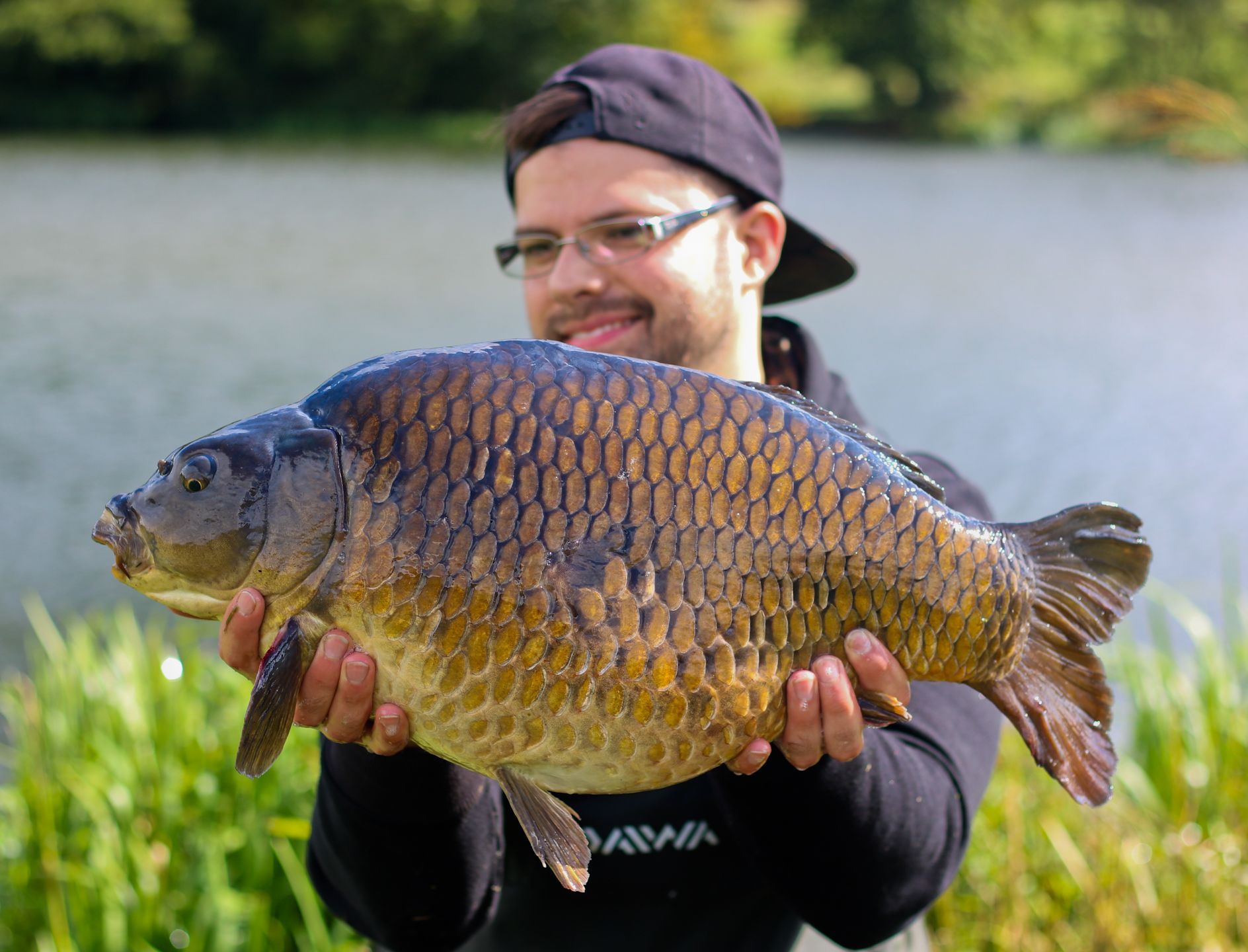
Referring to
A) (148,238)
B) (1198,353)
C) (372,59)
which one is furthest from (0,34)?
(1198,353)

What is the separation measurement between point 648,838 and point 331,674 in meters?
0.70

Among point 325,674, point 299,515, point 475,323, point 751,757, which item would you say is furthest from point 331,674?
point 475,323

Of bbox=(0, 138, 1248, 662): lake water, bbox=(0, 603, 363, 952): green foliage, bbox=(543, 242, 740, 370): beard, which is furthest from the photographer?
bbox=(0, 138, 1248, 662): lake water

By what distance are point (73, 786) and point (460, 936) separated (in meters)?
1.27

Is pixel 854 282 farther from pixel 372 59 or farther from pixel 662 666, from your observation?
pixel 372 59

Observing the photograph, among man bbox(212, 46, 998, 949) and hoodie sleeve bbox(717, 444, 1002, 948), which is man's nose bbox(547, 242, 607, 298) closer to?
man bbox(212, 46, 998, 949)

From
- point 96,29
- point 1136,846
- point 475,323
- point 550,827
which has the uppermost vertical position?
point 550,827

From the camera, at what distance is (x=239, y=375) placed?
661 centimetres

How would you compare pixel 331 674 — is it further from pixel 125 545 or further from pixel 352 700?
pixel 125 545

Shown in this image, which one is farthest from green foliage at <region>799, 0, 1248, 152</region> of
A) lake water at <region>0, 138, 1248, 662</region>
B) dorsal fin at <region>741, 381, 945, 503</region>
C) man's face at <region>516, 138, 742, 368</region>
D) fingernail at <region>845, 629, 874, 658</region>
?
A: fingernail at <region>845, 629, 874, 658</region>

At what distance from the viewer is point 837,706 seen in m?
1.11

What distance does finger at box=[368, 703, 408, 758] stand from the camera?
101cm

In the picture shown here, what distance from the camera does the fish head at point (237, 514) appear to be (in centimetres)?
100

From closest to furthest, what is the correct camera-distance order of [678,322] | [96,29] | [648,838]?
1. [648,838]
2. [678,322]
3. [96,29]
